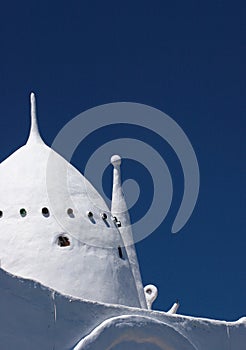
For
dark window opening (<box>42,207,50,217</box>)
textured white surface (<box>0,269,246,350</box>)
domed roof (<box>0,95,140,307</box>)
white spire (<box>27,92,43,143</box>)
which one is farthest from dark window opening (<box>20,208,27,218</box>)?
textured white surface (<box>0,269,246,350</box>)

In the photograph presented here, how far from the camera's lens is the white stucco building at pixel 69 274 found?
14.1m

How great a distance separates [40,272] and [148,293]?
196 inches

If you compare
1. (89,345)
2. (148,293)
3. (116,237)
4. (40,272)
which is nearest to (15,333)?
(89,345)

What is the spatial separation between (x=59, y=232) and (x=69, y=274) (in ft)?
3.12

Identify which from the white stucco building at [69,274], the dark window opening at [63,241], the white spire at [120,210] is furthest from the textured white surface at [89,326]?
the white spire at [120,210]

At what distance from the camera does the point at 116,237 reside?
59.9 ft

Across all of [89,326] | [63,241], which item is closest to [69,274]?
[63,241]

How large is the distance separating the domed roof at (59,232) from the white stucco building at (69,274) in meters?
0.02

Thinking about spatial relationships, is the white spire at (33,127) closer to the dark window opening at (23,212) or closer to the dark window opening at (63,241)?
the dark window opening at (23,212)

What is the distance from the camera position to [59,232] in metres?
17.4

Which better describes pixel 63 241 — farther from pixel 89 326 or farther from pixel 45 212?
pixel 89 326

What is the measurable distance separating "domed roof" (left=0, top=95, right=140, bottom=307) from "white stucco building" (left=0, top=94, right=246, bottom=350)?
0.02 meters

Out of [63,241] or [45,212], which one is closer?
[63,241]

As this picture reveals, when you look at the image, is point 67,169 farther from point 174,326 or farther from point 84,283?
point 174,326
